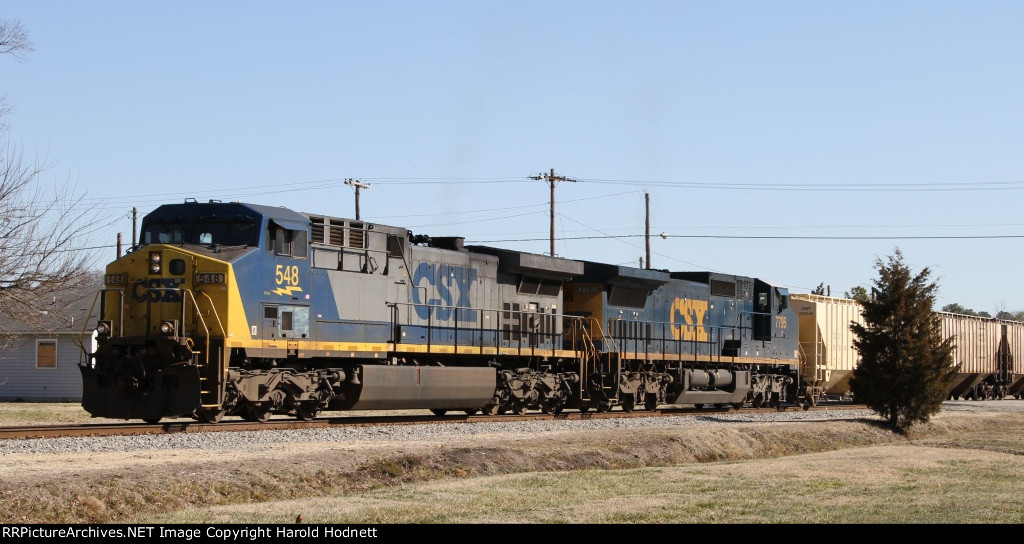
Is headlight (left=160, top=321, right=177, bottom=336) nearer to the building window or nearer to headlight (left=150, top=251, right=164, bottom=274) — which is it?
headlight (left=150, top=251, right=164, bottom=274)

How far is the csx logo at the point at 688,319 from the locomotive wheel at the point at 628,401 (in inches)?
87.6

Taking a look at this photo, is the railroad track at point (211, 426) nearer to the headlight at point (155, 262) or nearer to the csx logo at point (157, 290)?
the csx logo at point (157, 290)

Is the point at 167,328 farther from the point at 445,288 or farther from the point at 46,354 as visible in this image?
the point at 46,354

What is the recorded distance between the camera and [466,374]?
2233 centimetres

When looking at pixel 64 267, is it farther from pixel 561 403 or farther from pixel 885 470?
pixel 885 470

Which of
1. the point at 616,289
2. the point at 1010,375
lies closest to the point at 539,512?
the point at 616,289

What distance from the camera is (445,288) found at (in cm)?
2248

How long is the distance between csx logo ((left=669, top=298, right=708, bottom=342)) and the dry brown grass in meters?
10.5

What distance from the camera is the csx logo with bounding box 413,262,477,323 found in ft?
71.4

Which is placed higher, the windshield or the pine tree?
the windshield

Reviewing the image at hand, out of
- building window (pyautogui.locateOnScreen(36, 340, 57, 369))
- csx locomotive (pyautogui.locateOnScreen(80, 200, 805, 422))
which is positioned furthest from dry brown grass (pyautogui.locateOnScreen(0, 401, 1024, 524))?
building window (pyautogui.locateOnScreen(36, 340, 57, 369))

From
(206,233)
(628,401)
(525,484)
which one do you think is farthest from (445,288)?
(525,484)

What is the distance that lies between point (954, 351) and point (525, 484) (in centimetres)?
2784
